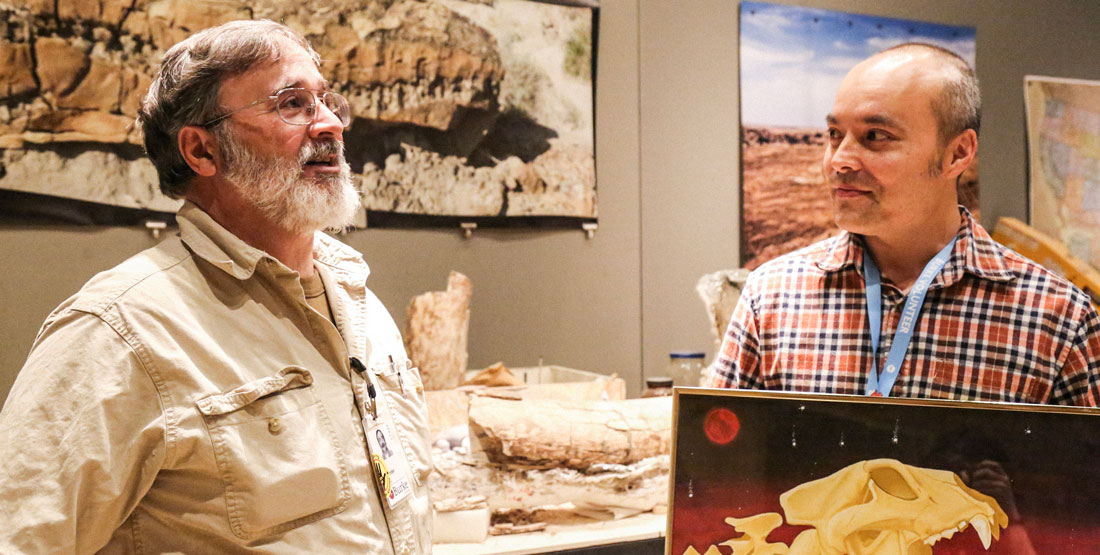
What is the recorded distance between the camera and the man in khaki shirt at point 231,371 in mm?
1352

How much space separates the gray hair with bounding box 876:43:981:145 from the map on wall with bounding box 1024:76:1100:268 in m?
3.68

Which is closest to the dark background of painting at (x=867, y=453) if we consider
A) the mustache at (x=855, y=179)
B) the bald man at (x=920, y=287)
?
the bald man at (x=920, y=287)

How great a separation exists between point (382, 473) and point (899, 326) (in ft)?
3.31

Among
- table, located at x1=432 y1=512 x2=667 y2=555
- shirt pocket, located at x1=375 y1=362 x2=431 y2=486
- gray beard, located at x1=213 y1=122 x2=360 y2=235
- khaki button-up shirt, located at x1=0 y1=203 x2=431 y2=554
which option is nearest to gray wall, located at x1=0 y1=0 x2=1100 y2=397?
table, located at x1=432 y1=512 x2=667 y2=555

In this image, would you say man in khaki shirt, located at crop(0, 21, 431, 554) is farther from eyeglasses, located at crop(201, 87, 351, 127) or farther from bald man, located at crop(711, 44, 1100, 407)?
bald man, located at crop(711, 44, 1100, 407)

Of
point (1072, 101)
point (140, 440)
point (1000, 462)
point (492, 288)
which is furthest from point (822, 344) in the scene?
point (1072, 101)

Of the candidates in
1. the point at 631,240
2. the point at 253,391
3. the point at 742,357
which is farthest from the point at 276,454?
the point at 631,240

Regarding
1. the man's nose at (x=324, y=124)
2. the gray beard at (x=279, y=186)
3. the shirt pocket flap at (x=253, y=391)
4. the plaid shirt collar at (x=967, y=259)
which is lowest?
A: the shirt pocket flap at (x=253, y=391)

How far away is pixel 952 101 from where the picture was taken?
163cm

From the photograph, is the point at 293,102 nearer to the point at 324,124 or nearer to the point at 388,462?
the point at 324,124

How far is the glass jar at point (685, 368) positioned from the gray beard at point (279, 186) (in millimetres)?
2124

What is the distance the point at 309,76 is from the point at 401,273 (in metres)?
1.83

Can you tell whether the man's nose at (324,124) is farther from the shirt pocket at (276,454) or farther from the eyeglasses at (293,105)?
the shirt pocket at (276,454)

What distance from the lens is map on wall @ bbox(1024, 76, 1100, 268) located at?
485 cm
